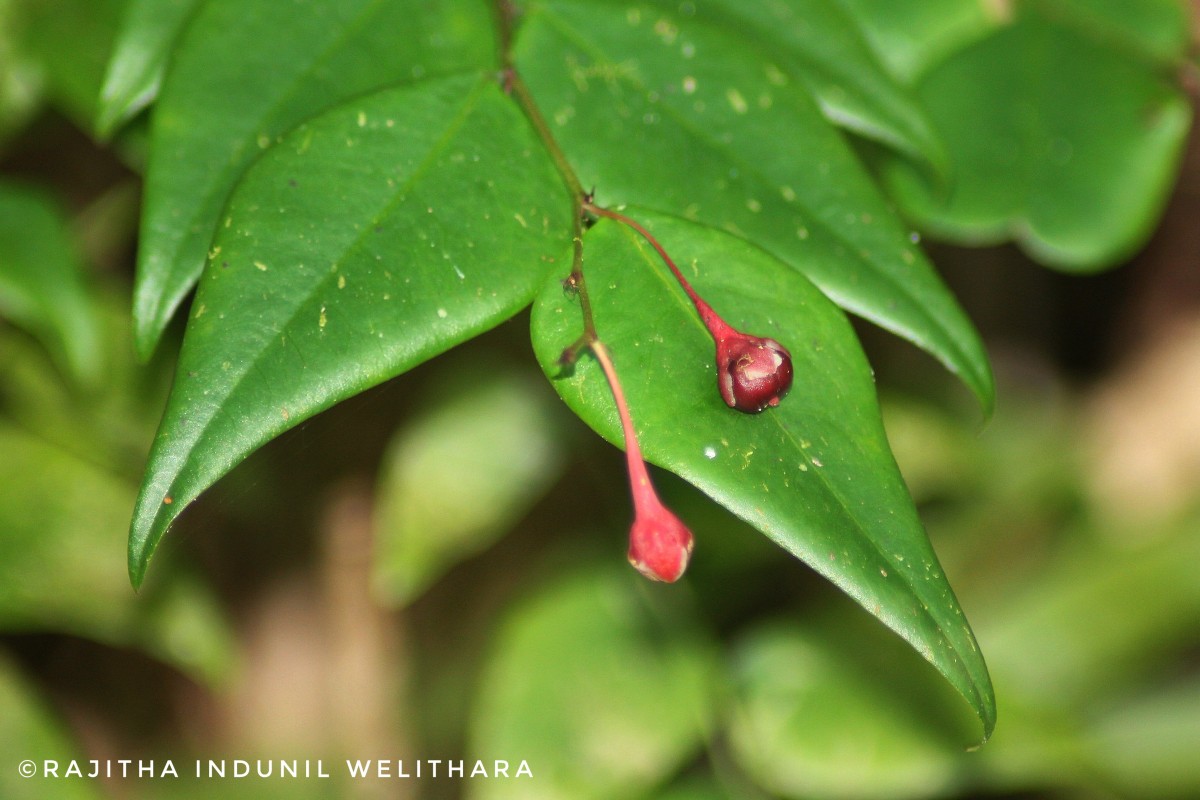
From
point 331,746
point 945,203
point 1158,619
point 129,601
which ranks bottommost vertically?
point 331,746

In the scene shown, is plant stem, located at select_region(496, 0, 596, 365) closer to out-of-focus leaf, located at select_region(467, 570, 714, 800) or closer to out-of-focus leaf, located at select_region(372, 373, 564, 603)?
out-of-focus leaf, located at select_region(372, 373, 564, 603)

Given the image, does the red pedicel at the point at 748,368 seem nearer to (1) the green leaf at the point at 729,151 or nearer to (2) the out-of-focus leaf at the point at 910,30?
(1) the green leaf at the point at 729,151

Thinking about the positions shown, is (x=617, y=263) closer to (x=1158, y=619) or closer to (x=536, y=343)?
(x=536, y=343)

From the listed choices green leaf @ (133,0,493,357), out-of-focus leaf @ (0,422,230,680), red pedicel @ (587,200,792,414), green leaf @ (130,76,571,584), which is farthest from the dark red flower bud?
out-of-focus leaf @ (0,422,230,680)

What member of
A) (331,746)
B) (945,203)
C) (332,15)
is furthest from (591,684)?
(332,15)

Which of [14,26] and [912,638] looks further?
[14,26]

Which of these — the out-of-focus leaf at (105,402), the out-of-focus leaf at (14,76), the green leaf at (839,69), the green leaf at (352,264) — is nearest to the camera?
the green leaf at (352,264)

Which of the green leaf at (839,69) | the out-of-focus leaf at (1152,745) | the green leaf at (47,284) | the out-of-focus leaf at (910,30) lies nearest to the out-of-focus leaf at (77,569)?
the green leaf at (47,284)
